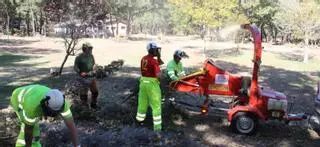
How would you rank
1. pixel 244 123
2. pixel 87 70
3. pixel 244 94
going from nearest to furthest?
pixel 244 123 < pixel 244 94 < pixel 87 70

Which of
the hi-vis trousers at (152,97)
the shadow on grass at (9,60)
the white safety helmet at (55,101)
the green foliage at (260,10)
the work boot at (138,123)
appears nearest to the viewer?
the white safety helmet at (55,101)

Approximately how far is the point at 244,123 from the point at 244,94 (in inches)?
28.6

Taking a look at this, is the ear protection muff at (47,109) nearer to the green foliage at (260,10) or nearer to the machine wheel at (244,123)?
the machine wheel at (244,123)

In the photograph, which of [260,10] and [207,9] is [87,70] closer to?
[207,9]

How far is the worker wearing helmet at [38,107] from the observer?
4246 mm

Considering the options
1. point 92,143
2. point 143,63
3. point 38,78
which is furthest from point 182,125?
point 38,78

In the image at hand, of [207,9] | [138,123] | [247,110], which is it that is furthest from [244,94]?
[207,9]

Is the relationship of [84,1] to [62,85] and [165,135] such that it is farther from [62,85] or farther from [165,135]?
[165,135]

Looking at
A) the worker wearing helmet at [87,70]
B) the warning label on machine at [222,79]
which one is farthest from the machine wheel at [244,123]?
the worker wearing helmet at [87,70]

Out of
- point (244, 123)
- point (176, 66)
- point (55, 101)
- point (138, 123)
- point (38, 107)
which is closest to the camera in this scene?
point (55, 101)

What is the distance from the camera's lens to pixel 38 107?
14.7 ft

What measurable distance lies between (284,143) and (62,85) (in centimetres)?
878

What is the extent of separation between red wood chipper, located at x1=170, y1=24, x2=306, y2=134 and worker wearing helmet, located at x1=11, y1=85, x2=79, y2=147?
18.0 ft

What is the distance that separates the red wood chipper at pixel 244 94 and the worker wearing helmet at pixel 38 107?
5.50m
